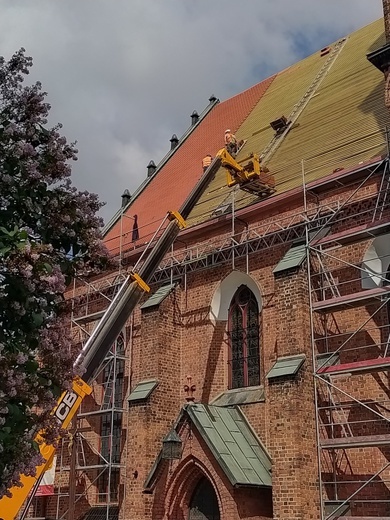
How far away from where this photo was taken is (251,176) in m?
16.5

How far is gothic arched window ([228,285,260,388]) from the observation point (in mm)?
15883

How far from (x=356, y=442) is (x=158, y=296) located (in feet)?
22.7

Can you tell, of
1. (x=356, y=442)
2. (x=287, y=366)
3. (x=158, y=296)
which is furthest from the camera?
(x=158, y=296)

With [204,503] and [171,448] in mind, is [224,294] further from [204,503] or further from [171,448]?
[204,503]

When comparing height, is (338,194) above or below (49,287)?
above

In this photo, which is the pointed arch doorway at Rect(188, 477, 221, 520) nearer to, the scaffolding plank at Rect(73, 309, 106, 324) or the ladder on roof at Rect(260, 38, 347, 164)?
the scaffolding plank at Rect(73, 309, 106, 324)

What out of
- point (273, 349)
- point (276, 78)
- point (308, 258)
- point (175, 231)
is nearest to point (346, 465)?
point (273, 349)

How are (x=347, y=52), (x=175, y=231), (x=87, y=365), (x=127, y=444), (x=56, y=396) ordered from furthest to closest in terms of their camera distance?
(x=347, y=52)
(x=127, y=444)
(x=175, y=231)
(x=87, y=365)
(x=56, y=396)

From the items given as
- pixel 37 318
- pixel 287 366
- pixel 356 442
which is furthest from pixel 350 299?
pixel 37 318

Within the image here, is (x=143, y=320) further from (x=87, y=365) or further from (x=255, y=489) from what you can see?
(x=87, y=365)

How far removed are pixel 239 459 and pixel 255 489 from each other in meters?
0.63

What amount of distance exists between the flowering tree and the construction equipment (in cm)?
1116

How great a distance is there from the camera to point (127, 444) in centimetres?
1673

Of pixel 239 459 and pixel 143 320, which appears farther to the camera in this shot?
pixel 143 320
